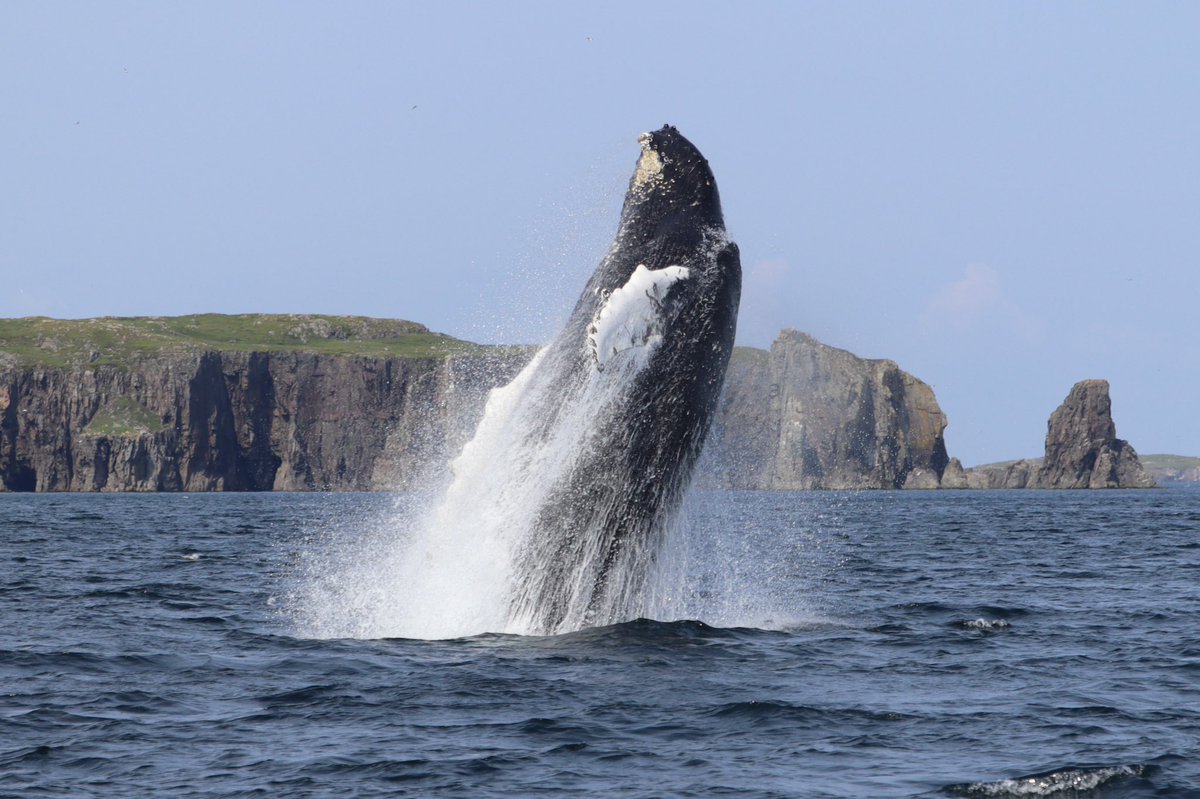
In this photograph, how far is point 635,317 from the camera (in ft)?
36.2

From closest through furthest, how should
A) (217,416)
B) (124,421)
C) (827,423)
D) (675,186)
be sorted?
(675,186)
(124,421)
(217,416)
(827,423)

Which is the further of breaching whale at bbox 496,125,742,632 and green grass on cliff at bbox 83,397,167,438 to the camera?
green grass on cliff at bbox 83,397,167,438

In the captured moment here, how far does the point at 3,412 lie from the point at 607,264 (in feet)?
496

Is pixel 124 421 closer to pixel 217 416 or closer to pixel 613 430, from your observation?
pixel 217 416

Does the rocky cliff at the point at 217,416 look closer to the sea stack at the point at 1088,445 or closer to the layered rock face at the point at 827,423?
the layered rock face at the point at 827,423

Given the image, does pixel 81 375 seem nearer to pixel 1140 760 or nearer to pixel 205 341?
pixel 205 341

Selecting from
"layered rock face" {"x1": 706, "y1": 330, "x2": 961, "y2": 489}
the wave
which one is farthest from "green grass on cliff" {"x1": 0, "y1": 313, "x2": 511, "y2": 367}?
the wave

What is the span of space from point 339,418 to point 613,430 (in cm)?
15123

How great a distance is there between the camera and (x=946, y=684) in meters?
11.2

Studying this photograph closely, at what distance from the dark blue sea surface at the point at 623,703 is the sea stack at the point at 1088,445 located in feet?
530

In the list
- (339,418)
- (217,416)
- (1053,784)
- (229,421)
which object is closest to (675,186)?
(1053,784)

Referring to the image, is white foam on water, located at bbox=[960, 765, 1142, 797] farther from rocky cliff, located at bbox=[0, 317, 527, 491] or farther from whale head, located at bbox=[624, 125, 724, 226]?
rocky cliff, located at bbox=[0, 317, 527, 491]

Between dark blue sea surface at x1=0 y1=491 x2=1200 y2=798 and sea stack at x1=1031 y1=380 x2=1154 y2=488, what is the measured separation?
162 metres

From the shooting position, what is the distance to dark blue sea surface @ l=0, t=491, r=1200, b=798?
8.20 metres
